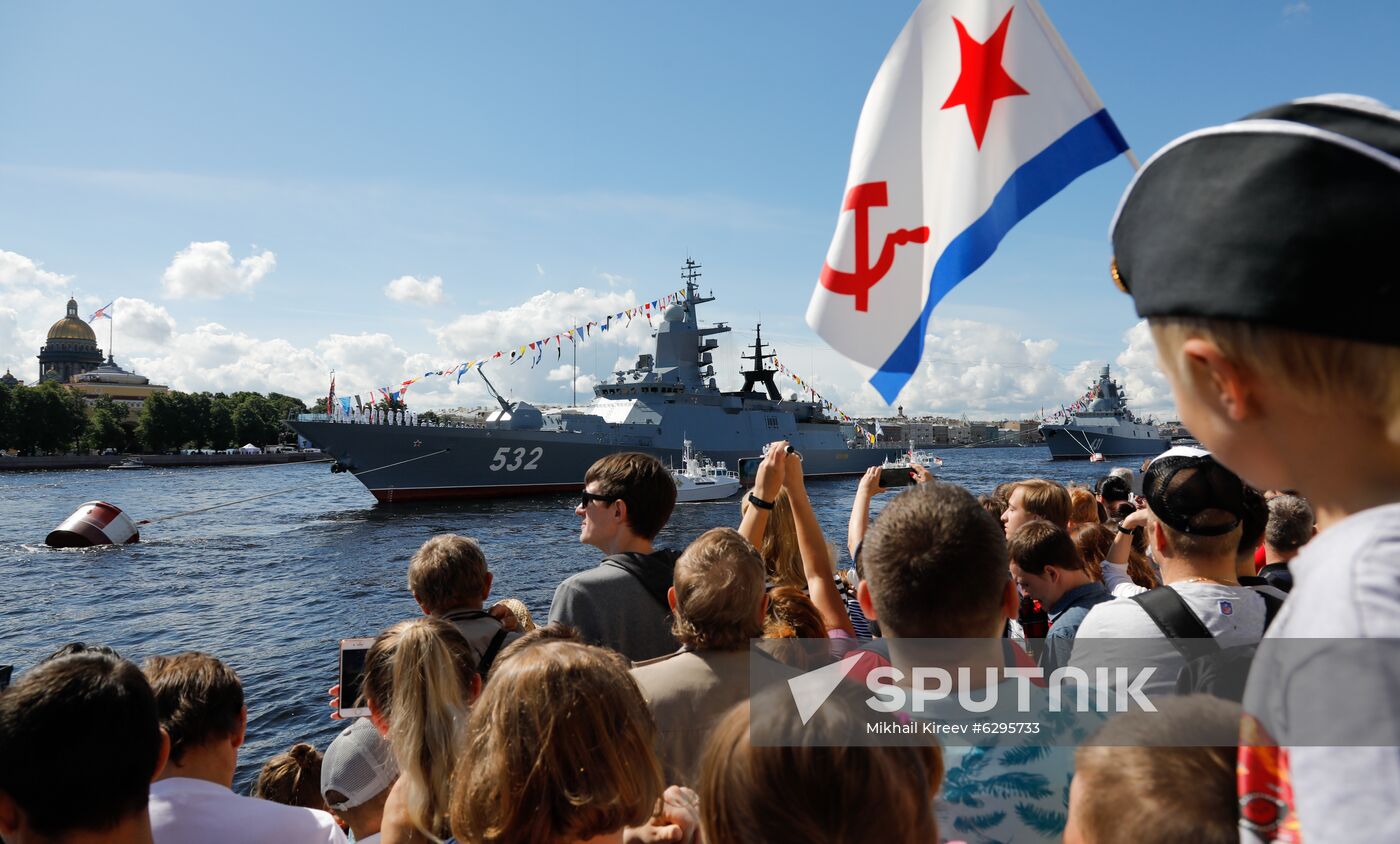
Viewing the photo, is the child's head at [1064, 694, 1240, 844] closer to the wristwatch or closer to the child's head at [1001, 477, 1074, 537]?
the wristwatch

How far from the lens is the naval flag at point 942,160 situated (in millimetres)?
3195

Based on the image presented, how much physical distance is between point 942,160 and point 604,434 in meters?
35.6

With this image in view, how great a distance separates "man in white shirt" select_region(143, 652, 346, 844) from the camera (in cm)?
226

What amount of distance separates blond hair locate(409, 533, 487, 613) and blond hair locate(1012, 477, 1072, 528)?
111 inches

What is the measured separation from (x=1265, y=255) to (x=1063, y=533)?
299 cm

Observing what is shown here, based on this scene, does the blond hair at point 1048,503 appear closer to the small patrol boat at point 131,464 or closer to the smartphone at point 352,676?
the smartphone at point 352,676

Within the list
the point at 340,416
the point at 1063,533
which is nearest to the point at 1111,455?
the point at 340,416

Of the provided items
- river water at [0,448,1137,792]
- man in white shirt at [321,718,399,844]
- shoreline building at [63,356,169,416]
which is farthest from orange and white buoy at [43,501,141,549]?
shoreline building at [63,356,169,416]

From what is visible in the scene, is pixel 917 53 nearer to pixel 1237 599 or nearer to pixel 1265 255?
pixel 1237 599

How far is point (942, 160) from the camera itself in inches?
133

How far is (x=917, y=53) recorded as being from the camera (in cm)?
346

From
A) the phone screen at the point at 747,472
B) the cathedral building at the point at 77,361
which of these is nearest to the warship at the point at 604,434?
the phone screen at the point at 747,472

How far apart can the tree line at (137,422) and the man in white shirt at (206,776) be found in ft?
198

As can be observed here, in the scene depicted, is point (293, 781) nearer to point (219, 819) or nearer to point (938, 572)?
point (219, 819)
